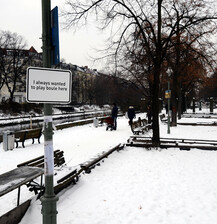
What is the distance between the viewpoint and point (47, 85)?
284 centimetres

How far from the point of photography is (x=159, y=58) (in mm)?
10383

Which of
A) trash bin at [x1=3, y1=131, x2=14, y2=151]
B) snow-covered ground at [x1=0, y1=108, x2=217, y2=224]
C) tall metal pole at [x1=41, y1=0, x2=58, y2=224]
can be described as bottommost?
snow-covered ground at [x1=0, y1=108, x2=217, y2=224]

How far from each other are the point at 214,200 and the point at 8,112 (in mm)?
35677

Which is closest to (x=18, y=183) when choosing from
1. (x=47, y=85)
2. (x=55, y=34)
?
(x=47, y=85)

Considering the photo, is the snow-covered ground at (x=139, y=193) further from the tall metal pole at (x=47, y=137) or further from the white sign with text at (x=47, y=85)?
the white sign with text at (x=47, y=85)

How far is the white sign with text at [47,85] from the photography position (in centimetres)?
273

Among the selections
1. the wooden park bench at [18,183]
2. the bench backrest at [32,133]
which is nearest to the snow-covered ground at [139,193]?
the wooden park bench at [18,183]

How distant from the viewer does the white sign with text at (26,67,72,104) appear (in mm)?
2730

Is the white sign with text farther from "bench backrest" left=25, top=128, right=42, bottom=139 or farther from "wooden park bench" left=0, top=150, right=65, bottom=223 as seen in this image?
"bench backrest" left=25, top=128, right=42, bottom=139

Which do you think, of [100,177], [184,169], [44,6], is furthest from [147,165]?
[44,6]

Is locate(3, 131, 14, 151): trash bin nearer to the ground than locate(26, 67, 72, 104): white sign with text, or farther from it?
nearer to the ground

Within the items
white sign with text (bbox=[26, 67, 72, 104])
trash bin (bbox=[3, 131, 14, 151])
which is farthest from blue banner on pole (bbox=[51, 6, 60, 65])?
trash bin (bbox=[3, 131, 14, 151])

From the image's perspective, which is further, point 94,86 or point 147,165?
point 94,86

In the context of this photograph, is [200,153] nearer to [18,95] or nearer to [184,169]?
[184,169]
